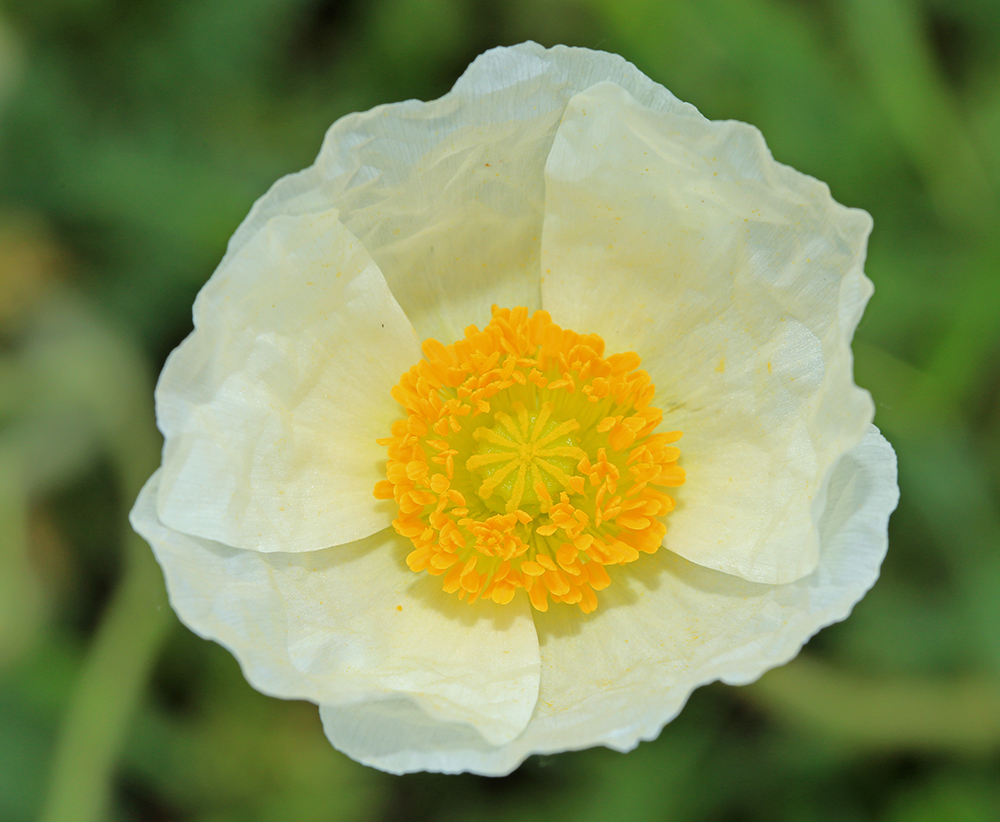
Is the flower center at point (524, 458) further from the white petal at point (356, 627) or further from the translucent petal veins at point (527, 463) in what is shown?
the white petal at point (356, 627)

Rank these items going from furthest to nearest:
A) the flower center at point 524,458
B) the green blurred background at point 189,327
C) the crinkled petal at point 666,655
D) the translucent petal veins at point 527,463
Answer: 1. the green blurred background at point 189,327
2. the flower center at point 524,458
3. the translucent petal veins at point 527,463
4. the crinkled petal at point 666,655

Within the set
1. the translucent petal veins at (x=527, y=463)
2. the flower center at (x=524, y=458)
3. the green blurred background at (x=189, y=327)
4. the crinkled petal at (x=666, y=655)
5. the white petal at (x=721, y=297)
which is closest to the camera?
the crinkled petal at (x=666, y=655)

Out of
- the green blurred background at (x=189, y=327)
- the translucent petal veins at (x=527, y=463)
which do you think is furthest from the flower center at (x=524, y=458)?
the green blurred background at (x=189, y=327)

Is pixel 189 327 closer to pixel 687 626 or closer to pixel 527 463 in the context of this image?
pixel 527 463

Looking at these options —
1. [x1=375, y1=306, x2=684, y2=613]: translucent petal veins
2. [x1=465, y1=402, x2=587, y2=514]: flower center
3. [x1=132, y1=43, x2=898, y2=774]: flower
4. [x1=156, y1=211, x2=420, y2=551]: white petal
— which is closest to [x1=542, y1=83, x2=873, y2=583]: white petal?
[x1=132, y1=43, x2=898, y2=774]: flower

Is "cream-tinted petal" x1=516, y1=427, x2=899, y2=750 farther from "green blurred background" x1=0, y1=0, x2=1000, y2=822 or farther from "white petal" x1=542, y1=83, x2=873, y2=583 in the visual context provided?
"green blurred background" x1=0, y1=0, x2=1000, y2=822


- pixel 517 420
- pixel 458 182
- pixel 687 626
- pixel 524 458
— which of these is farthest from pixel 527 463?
pixel 458 182

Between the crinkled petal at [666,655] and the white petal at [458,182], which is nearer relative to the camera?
the crinkled petal at [666,655]
